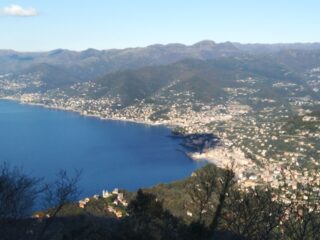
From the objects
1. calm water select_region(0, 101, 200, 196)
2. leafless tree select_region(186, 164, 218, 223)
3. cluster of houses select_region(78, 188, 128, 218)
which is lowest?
calm water select_region(0, 101, 200, 196)

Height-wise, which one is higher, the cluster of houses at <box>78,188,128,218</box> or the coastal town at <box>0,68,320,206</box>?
the cluster of houses at <box>78,188,128,218</box>

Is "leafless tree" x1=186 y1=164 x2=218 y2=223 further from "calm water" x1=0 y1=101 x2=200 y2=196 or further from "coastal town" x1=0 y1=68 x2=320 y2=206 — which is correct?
"calm water" x1=0 y1=101 x2=200 y2=196

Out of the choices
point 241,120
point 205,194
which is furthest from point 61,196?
point 241,120

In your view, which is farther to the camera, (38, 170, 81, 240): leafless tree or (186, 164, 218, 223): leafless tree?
(186, 164, 218, 223): leafless tree

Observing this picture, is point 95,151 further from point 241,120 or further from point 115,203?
point 115,203

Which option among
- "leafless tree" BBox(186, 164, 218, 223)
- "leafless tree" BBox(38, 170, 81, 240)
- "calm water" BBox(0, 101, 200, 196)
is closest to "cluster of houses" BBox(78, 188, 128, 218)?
"leafless tree" BBox(186, 164, 218, 223)

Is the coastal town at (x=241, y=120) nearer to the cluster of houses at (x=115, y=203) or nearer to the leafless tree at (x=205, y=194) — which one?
the leafless tree at (x=205, y=194)

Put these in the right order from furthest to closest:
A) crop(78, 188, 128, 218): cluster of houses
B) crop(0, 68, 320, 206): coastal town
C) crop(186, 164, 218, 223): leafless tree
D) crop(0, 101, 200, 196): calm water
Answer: crop(0, 101, 200, 196): calm water < crop(0, 68, 320, 206): coastal town < crop(78, 188, 128, 218): cluster of houses < crop(186, 164, 218, 223): leafless tree

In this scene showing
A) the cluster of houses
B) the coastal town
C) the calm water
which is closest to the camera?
the cluster of houses

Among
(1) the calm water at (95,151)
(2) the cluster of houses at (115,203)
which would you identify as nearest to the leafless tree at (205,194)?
(2) the cluster of houses at (115,203)
